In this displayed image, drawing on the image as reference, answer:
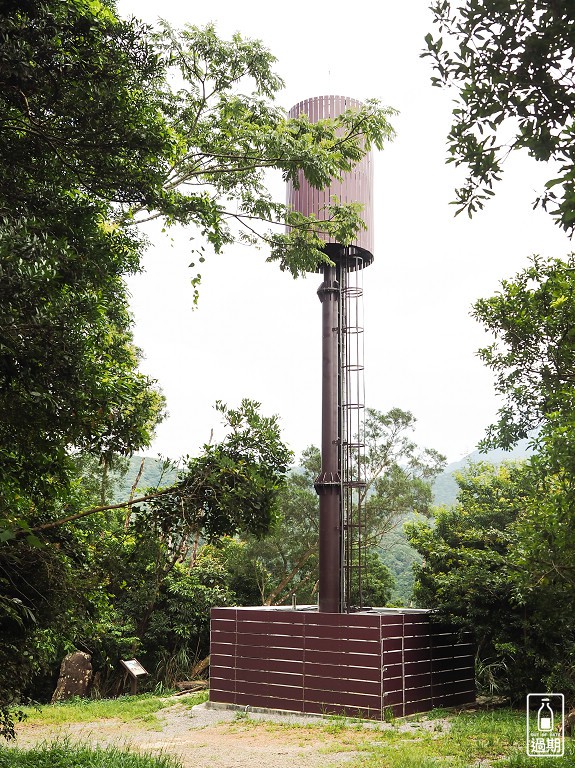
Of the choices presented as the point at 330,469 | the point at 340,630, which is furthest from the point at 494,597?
the point at 330,469

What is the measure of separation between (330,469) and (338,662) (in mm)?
3064

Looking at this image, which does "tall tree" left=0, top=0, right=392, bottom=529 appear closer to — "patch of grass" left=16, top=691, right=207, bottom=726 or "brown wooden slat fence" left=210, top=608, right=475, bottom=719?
"brown wooden slat fence" left=210, top=608, right=475, bottom=719

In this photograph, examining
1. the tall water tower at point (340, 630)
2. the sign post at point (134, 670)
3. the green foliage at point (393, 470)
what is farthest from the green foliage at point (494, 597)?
the green foliage at point (393, 470)

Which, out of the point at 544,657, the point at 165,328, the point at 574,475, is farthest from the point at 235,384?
the point at 574,475

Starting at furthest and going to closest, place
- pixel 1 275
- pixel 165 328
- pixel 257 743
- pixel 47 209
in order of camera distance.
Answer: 1. pixel 165 328
2. pixel 257 743
3. pixel 47 209
4. pixel 1 275

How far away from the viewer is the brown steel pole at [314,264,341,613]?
12.0 m

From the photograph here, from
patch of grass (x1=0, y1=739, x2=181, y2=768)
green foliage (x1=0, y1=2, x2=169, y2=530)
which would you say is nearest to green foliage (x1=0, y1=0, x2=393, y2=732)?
green foliage (x1=0, y1=2, x2=169, y2=530)

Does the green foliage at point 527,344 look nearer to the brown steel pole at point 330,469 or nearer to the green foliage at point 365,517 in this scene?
the brown steel pole at point 330,469

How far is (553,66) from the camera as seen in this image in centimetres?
280

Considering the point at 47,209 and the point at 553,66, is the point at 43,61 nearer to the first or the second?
the point at 47,209

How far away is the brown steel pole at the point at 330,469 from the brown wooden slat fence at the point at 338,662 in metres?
0.62

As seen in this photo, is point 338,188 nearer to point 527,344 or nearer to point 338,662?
point 527,344

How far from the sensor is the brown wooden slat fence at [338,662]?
10773 millimetres

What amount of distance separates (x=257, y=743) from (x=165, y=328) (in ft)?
85.4
